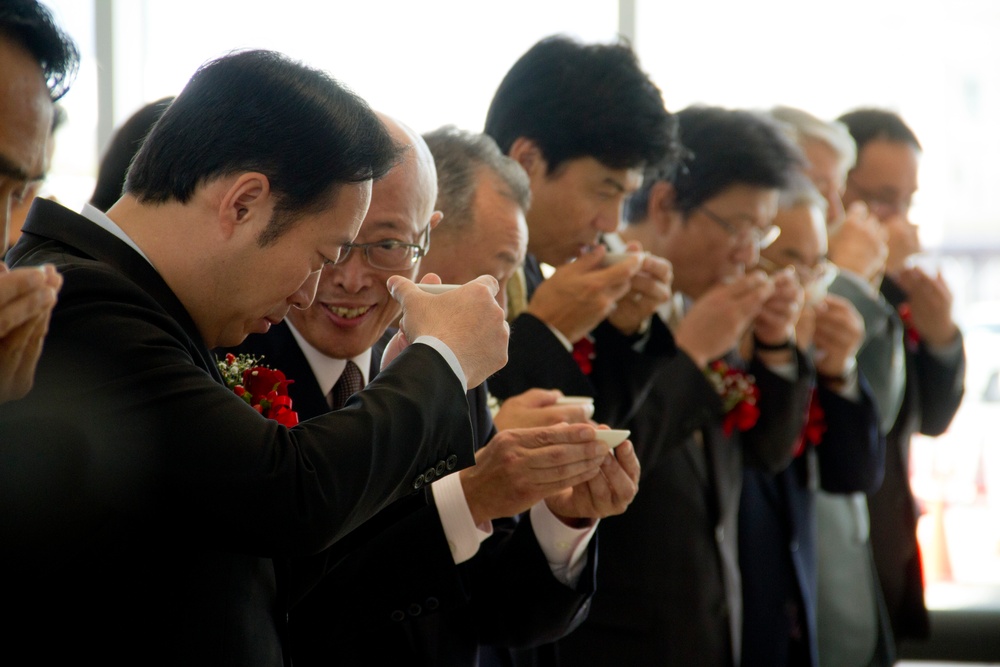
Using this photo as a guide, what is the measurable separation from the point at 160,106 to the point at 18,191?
58 cm

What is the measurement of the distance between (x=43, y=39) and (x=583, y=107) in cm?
150

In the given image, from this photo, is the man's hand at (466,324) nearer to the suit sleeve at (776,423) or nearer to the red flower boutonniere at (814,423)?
the suit sleeve at (776,423)

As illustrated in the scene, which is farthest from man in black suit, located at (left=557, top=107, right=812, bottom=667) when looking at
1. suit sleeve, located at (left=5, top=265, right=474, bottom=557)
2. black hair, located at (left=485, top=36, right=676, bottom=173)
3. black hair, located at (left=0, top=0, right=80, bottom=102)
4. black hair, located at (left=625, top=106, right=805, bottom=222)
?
black hair, located at (left=0, top=0, right=80, bottom=102)

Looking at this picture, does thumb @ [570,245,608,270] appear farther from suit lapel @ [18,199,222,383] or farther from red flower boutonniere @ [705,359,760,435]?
suit lapel @ [18,199,222,383]

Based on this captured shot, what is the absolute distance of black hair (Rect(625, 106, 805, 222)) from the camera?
3.05m

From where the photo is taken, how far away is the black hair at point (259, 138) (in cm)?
129

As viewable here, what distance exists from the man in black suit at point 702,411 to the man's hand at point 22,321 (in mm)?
1655

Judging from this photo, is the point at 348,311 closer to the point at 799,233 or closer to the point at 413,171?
the point at 413,171

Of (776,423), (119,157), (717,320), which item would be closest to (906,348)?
(776,423)

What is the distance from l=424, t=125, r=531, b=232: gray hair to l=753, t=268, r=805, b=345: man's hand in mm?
1071

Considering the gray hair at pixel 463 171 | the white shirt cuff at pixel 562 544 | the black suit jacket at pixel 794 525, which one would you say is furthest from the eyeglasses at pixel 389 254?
the black suit jacket at pixel 794 525

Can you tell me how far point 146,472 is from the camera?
3.79ft

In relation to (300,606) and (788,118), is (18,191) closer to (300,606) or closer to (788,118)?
(300,606)

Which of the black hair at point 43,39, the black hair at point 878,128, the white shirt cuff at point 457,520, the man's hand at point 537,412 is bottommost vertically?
the white shirt cuff at point 457,520
